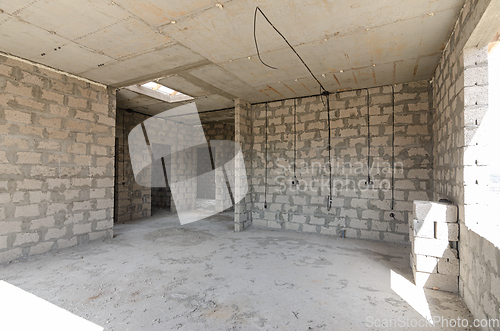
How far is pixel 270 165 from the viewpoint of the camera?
5.81m

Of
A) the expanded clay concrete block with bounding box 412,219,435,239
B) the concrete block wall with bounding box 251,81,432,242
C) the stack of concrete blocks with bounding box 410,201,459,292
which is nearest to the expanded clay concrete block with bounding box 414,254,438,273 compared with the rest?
the stack of concrete blocks with bounding box 410,201,459,292

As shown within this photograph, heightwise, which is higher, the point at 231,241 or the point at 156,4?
the point at 156,4

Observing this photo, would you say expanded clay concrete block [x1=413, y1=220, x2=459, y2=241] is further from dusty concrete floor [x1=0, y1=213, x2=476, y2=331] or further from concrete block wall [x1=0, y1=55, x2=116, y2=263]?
concrete block wall [x1=0, y1=55, x2=116, y2=263]

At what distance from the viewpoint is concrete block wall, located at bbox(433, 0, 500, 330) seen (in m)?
1.94

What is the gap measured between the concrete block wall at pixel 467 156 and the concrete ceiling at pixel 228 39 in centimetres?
32

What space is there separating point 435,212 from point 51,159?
5.32 metres

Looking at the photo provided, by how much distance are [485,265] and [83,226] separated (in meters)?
5.32

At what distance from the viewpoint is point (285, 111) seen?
5.66 metres

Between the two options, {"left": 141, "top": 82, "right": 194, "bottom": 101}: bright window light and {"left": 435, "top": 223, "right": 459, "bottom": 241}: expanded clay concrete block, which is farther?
{"left": 141, "top": 82, "right": 194, "bottom": 101}: bright window light

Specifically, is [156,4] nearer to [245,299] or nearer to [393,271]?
[245,299]

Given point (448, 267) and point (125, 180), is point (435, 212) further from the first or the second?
point (125, 180)

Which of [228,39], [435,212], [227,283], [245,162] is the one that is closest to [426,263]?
[435,212]

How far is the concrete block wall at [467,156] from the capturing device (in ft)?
6.38

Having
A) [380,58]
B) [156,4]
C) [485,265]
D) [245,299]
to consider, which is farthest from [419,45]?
[245,299]
